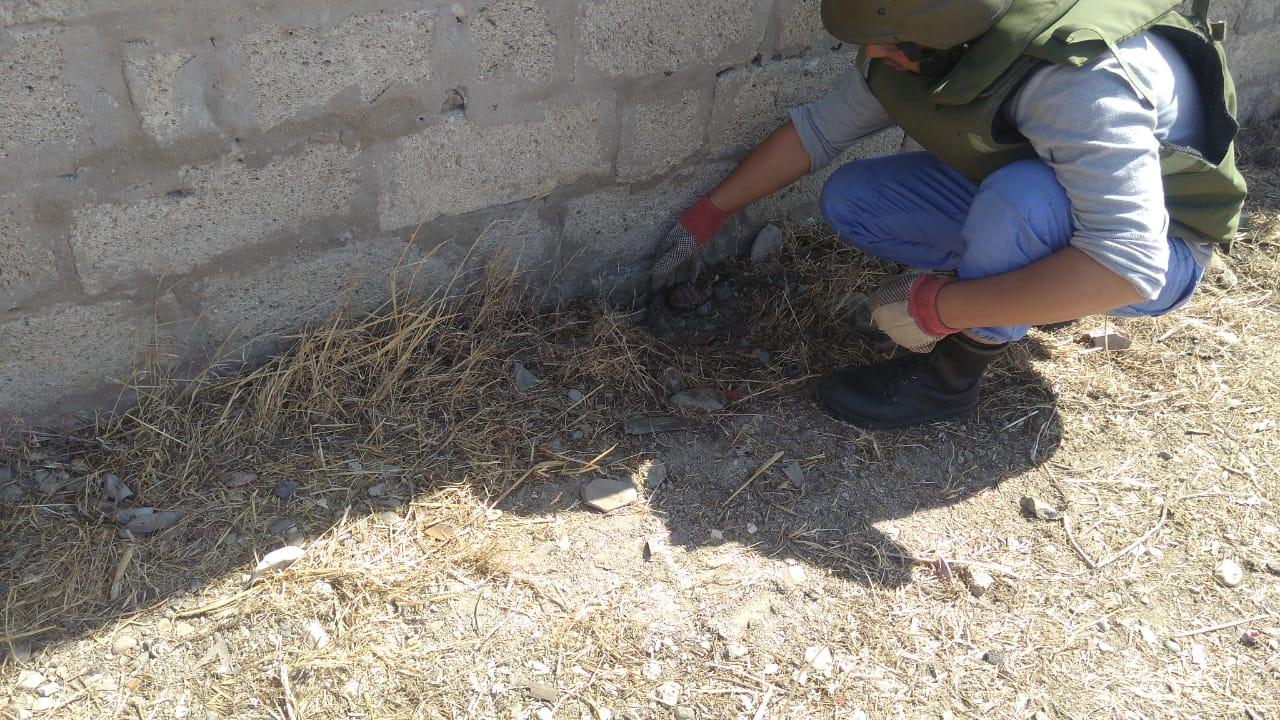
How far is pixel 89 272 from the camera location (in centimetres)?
204

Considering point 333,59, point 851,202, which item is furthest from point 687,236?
point 333,59

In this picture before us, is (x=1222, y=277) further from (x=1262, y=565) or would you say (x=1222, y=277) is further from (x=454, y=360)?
(x=454, y=360)

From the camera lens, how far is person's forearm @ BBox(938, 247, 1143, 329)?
6.33 ft

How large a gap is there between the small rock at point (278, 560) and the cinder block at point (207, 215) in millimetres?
627

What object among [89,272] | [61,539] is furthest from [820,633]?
[89,272]

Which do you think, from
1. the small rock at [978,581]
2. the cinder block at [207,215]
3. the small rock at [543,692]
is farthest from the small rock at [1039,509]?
the cinder block at [207,215]

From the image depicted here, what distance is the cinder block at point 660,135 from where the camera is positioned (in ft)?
8.16

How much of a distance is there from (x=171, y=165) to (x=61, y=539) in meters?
0.75

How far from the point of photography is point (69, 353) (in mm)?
2104

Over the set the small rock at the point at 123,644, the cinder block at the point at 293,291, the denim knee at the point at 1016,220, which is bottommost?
the small rock at the point at 123,644

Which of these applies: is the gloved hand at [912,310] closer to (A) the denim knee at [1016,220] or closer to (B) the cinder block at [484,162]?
(A) the denim knee at [1016,220]

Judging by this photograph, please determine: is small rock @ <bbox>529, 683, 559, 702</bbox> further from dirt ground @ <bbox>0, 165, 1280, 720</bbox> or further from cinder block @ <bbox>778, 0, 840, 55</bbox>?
cinder block @ <bbox>778, 0, 840, 55</bbox>

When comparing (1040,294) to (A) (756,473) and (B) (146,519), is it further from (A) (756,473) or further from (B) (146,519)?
(B) (146,519)

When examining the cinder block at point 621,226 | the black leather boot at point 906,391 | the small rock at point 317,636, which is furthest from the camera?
the cinder block at point 621,226
